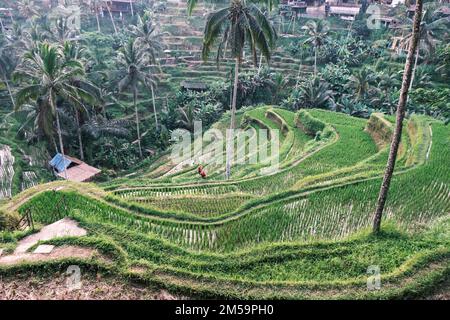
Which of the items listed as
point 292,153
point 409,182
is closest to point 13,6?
point 292,153

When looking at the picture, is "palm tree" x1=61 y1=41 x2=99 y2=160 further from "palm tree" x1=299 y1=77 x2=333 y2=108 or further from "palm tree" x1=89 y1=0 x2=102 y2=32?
"palm tree" x1=89 y1=0 x2=102 y2=32

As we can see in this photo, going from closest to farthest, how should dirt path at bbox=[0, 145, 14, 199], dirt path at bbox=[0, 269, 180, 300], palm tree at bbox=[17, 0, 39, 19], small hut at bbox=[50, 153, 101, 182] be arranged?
dirt path at bbox=[0, 269, 180, 300] → dirt path at bbox=[0, 145, 14, 199] → small hut at bbox=[50, 153, 101, 182] → palm tree at bbox=[17, 0, 39, 19]

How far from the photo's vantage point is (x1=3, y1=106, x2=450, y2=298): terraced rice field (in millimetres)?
8445

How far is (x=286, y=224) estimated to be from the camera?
11867 millimetres

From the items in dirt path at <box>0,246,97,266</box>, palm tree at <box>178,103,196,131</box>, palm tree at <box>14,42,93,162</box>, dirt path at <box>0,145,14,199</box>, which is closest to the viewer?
dirt path at <box>0,246,97,266</box>

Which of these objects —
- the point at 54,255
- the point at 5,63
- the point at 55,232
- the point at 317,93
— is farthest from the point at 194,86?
the point at 54,255

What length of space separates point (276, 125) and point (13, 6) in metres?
48.4

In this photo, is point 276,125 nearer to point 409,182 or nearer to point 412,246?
point 409,182

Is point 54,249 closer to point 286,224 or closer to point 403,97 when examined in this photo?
point 286,224

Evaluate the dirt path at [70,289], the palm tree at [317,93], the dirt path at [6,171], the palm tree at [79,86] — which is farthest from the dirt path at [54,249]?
the palm tree at [317,93]

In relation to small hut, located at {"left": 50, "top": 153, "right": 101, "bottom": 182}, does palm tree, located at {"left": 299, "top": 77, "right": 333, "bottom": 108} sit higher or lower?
higher

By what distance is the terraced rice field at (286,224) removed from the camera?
845 cm

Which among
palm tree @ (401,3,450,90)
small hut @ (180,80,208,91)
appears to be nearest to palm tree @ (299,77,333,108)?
palm tree @ (401,3,450,90)

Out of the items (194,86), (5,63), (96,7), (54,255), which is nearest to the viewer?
(54,255)
